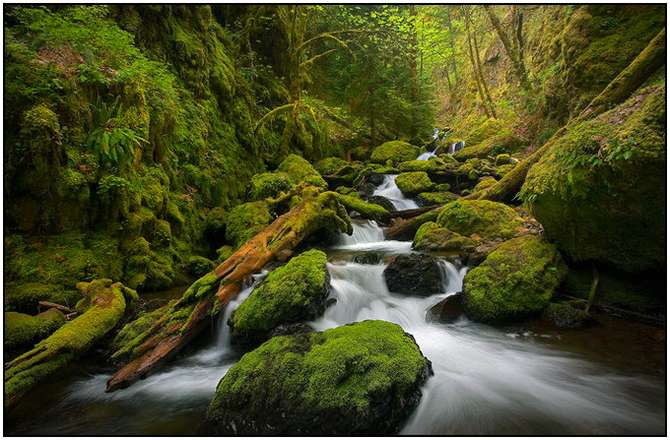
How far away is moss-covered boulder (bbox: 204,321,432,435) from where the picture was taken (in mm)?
2873

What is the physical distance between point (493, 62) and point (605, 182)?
33987mm

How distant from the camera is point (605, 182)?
14.4ft

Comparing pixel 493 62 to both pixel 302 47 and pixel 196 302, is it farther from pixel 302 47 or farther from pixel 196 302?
pixel 196 302

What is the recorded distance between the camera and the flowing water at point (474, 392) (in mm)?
3297

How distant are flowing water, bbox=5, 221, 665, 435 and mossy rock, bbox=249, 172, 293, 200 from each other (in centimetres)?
586

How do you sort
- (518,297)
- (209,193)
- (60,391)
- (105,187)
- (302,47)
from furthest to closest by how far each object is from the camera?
(302,47), (209,193), (105,187), (518,297), (60,391)

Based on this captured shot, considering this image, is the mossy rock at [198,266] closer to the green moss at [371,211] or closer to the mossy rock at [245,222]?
the mossy rock at [245,222]

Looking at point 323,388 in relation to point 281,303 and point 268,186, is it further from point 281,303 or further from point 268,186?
point 268,186

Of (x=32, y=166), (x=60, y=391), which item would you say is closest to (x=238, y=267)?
(x=60, y=391)

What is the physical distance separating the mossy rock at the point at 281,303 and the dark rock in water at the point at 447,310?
1.69 meters

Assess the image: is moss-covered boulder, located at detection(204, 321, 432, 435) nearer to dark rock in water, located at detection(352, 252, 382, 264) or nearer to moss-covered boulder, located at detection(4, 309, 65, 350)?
moss-covered boulder, located at detection(4, 309, 65, 350)

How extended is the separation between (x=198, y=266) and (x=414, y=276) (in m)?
4.39

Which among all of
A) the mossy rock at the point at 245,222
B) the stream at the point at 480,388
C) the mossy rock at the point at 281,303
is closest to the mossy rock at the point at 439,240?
the stream at the point at 480,388

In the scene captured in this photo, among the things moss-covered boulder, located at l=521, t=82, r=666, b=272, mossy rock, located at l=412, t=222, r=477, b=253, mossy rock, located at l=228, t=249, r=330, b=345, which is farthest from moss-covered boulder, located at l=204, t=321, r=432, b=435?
mossy rock, located at l=412, t=222, r=477, b=253
